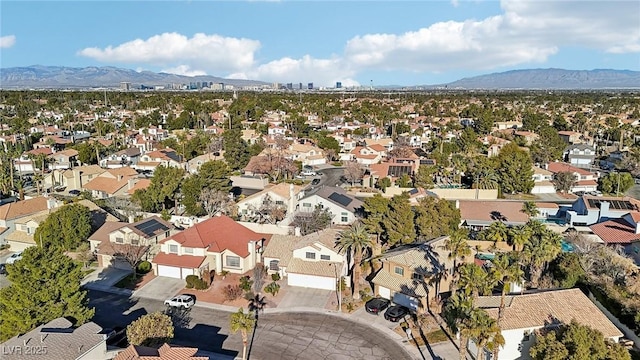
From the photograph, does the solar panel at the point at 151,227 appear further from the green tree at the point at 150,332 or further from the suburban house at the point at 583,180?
the suburban house at the point at 583,180

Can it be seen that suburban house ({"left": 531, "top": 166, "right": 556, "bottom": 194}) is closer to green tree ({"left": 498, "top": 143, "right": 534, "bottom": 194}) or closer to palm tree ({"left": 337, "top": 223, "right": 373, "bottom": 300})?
green tree ({"left": 498, "top": 143, "right": 534, "bottom": 194})

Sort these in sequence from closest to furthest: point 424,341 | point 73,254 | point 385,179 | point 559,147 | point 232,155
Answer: point 424,341, point 73,254, point 385,179, point 232,155, point 559,147

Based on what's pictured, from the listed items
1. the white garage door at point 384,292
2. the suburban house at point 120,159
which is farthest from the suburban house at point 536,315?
the suburban house at point 120,159

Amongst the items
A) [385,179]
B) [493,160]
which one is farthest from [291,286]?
[493,160]

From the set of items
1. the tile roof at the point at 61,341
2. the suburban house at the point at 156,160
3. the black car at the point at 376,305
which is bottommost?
the black car at the point at 376,305

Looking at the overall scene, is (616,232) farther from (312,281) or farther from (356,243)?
(312,281)

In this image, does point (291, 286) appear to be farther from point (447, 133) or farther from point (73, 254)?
point (447, 133)

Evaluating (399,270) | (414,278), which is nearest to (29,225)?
(399,270)
